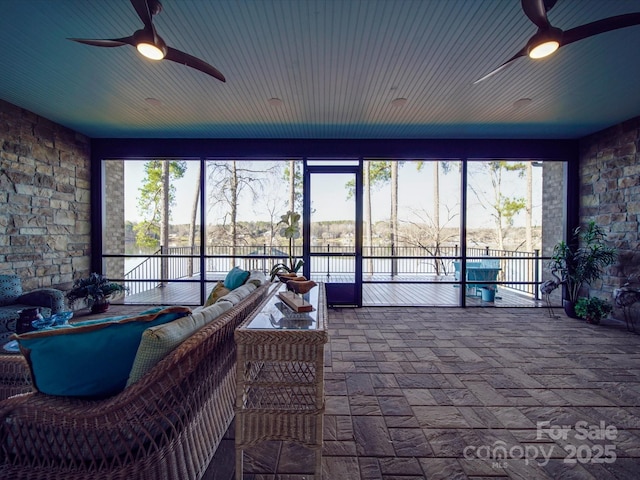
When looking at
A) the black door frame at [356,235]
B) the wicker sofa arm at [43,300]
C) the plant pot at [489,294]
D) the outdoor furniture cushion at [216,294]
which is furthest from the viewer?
the plant pot at [489,294]

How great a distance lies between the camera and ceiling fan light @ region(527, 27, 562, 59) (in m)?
1.86

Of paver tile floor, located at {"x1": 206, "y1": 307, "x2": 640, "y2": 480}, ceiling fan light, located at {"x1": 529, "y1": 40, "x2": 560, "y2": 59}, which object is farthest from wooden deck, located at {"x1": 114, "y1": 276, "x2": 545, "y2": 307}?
ceiling fan light, located at {"x1": 529, "y1": 40, "x2": 560, "y2": 59}

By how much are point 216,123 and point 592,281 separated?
255 inches

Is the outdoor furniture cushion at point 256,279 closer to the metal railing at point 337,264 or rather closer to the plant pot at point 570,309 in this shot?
the metal railing at point 337,264

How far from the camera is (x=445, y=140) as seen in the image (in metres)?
4.74

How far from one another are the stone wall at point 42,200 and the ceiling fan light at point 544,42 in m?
5.87

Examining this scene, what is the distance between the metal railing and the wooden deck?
0.85 feet

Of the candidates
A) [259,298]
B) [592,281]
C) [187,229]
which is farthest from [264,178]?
[592,281]

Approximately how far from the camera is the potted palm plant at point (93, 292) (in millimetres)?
4141

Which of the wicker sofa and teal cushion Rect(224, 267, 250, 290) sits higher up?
teal cushion Rect(224, 267, 250, 290)

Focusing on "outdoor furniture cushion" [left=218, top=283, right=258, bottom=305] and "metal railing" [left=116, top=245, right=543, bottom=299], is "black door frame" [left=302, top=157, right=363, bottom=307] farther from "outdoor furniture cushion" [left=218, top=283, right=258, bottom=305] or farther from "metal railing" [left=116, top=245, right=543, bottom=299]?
"outdoor furniture cushion" [left=218, top=283, right=258, bottom=305]

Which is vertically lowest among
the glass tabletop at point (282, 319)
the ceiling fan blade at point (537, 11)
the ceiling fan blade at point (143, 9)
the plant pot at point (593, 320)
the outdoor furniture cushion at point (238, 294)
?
the plant pot at point (593, 320)

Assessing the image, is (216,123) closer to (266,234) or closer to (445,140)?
(445,140)

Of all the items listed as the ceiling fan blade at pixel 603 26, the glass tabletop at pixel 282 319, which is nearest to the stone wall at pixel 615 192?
the ceiling fan blade at pixel 603 26
